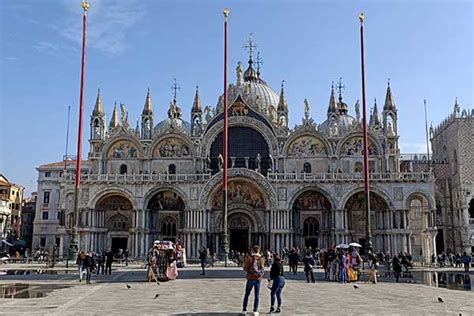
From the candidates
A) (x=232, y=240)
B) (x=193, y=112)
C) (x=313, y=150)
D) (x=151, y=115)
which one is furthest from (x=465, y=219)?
(x=151, y=115)

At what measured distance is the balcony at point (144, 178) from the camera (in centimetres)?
5203

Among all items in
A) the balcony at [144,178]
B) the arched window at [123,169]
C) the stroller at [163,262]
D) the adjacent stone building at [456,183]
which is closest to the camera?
the stroller at [163,262]

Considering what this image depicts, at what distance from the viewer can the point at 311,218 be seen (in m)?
53.1

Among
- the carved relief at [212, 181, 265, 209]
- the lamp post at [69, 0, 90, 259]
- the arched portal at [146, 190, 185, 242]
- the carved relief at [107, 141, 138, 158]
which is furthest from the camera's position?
the carved relief at [107, 141, 138, 158]

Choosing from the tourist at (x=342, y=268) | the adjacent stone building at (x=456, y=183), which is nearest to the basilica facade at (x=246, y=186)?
the adjacent stone building at (x=456, y=183)

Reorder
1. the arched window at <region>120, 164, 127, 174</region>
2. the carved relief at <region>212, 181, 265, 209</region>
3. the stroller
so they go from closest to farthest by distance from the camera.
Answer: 1. the stroller
2. the carved relief at <region>212, 181, 265, 209</region>
3. the arched window at <region>120, 164, 127, 174</region>

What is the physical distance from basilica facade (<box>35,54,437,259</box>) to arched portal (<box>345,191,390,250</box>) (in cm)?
10

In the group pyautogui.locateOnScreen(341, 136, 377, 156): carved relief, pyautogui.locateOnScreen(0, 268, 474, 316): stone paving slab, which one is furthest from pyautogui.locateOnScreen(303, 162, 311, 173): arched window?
pyautogui.locateOnScreen(0, 268, 474, 316): stone paving slab

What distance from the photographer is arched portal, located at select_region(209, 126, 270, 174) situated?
179 feet

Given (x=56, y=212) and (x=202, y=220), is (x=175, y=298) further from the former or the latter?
(x=56, y=212)

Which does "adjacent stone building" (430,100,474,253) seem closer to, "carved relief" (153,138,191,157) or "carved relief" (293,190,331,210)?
"carved relief" (293,190,331,210)

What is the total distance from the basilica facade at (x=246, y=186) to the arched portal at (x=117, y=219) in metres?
0.10

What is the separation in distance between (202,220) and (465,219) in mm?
31015

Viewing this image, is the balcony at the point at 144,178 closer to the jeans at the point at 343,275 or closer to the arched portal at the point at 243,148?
the arched portal at the point at 243,148
